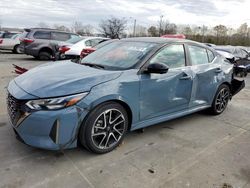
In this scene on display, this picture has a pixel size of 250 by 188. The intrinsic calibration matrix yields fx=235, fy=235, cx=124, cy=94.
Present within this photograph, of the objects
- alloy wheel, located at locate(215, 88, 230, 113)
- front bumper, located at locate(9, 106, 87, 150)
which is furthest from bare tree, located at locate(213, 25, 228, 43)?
front bumper, located at locate(9, 106, 87, 150)

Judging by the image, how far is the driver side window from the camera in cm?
341

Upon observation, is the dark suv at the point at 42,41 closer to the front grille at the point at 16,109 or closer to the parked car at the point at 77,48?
the parked car at the point at 77,48

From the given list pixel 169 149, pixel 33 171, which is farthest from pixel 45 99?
pixel 169 149

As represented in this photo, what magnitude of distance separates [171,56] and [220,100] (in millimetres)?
1706

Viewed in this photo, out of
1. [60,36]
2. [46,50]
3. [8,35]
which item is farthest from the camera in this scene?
[8,35]

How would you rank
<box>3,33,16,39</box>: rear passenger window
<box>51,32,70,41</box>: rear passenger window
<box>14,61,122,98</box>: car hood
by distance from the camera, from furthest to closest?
<box>3,33,16,39</box>: rear passenger window < <box>51,32,70,41</box>: rear passenger window < <box>14,61,122,98</box>: car hood

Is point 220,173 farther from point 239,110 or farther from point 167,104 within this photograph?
point 239,110

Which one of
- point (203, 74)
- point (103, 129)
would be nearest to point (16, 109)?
point (103, 129)

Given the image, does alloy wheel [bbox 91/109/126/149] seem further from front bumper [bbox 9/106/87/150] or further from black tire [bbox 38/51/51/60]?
black tire [bbox 38/51/51/60]

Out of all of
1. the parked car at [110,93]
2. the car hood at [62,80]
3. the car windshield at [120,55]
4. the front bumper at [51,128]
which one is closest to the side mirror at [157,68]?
the parked car at [110,93]

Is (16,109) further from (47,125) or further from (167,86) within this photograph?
(167,86)

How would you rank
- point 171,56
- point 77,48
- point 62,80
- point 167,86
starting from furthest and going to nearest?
point 77,48
point 171,56
point 167,86
point 62,80

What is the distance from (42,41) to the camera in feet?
40.7

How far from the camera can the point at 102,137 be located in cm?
293
